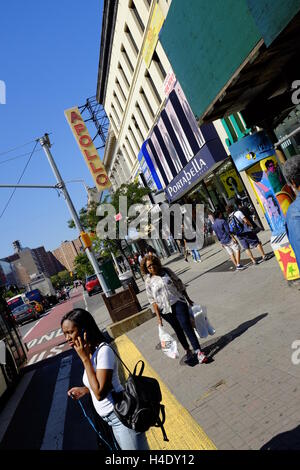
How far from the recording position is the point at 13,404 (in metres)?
9.27

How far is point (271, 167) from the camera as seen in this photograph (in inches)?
438

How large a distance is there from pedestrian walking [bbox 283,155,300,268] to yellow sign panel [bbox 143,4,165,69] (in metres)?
16.9

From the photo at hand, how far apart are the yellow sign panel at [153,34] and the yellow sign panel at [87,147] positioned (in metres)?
8.56

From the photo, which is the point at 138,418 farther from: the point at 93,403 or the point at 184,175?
the point at 184,175

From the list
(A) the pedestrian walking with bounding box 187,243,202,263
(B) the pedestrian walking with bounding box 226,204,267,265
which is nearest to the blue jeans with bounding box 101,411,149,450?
(B) the pedestrian walking with bounding box 226,204,267,265

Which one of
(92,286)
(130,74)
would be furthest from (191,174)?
(92,286)

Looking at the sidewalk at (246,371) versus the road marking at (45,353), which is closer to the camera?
the sidewalk at (246,371)

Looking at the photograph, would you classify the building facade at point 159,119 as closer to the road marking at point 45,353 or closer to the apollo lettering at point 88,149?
the apollo lettering at point 88,149

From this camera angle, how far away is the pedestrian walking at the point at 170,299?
6.26 metres

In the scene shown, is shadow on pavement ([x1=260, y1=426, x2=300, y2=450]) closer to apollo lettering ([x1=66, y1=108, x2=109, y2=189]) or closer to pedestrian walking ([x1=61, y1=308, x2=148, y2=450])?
pedestrian walking ([x1=61, y1=308, x2=148, y2=450])

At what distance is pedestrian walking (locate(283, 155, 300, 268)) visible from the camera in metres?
2.87

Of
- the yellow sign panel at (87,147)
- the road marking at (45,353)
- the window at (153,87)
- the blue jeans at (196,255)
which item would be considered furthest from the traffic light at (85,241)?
the yellow sign panel at (87,147)

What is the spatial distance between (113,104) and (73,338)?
32.4 meters
